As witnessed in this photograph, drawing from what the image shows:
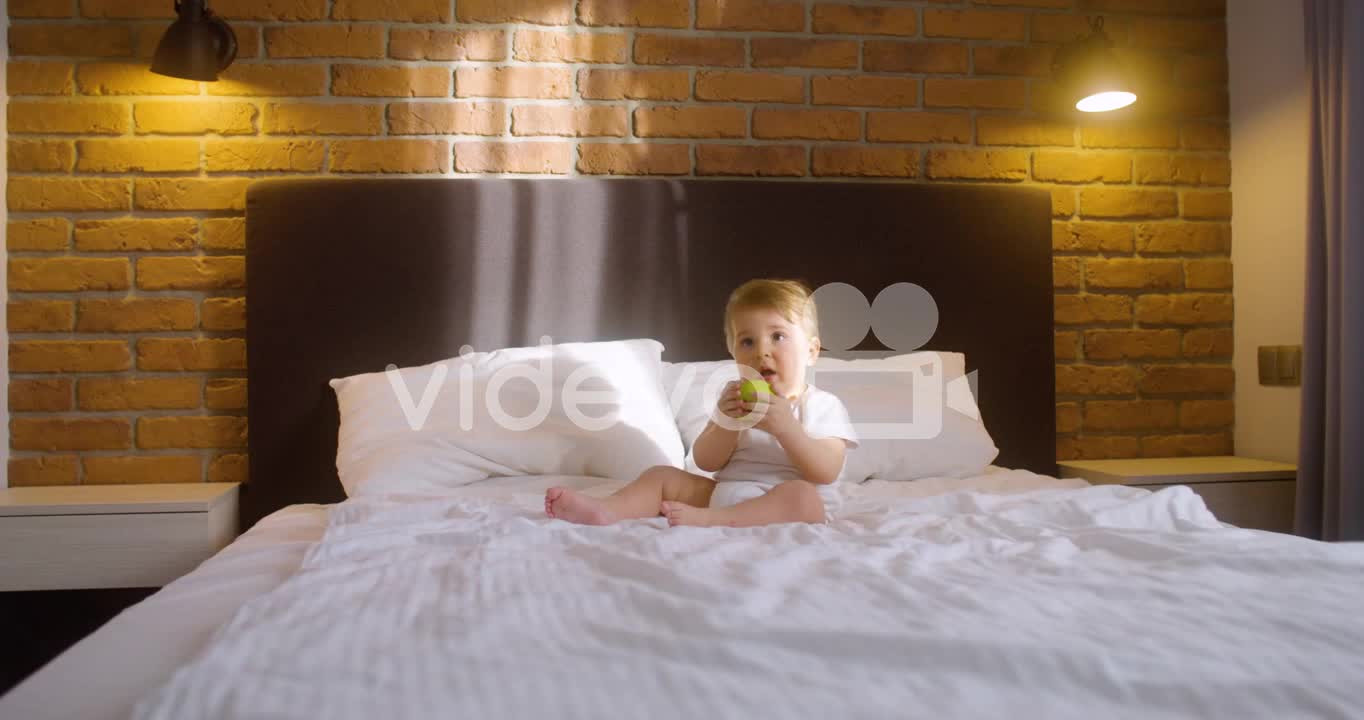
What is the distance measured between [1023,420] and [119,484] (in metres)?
2.44

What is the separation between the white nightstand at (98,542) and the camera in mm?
1925

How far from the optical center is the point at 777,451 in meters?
1.68

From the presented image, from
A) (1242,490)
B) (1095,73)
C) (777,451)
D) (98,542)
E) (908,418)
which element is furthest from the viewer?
(1095,73)

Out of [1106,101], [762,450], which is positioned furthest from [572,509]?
[1106,101]

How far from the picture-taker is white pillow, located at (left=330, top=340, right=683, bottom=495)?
6.19 feet

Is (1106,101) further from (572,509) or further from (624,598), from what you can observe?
(624,598)

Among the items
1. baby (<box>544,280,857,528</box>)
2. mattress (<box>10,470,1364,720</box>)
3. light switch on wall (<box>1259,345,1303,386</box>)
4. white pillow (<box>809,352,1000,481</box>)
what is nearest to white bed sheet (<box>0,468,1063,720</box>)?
mattress (<box>10,470,1364,720</box>)

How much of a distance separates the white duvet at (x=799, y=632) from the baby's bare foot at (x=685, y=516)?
21cm

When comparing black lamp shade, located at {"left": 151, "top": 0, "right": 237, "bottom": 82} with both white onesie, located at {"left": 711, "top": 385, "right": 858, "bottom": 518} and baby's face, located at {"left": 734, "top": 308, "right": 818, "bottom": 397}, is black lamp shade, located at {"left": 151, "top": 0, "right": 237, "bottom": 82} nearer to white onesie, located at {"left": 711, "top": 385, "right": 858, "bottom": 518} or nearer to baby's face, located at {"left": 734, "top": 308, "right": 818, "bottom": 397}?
baby's face, located at {"left": 734, "top": 308, "right": 818, "bottom": 397}

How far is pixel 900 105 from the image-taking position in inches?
102

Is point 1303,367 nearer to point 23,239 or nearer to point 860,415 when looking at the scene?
point 860,415

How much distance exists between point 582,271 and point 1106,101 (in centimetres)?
157

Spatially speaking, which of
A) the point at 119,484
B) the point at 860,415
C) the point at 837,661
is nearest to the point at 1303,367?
the point at 860,415

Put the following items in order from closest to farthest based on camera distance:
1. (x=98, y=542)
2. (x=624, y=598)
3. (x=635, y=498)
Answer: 1. (x=624, y=598)
2. (x=635, y=498)
3. (x=98, y=542)
